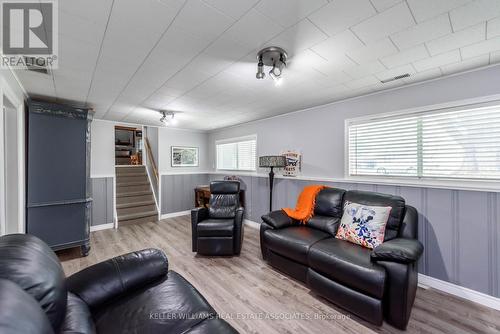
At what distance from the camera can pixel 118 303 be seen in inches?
52.2

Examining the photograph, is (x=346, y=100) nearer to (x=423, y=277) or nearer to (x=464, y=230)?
(x=464, y=230)

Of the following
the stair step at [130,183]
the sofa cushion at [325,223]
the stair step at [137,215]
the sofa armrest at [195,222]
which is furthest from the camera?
the stair step at [130,183]

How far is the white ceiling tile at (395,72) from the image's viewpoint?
83.7 inches

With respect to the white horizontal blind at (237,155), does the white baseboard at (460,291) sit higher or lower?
lower

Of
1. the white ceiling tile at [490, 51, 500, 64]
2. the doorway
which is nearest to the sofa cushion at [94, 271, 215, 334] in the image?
the white ceiling tile at [490, 51, 500, 64]

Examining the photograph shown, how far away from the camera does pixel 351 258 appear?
75.7 inches

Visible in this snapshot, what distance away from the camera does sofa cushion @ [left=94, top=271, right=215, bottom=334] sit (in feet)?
3.69

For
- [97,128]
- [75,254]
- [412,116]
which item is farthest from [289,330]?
[97,128]

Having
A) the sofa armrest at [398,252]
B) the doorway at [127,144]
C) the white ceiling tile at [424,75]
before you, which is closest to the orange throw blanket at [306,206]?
the sofa armrest at [398,252]

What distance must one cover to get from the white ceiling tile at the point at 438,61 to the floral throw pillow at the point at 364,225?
1.48 metres

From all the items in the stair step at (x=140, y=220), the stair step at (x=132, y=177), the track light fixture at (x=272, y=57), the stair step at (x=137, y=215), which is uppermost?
the track light fixture at (x=272, y=57)

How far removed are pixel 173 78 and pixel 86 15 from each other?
1.02 meters

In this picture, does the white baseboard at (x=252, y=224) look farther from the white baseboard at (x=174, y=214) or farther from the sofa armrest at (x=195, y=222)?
the white baseboard at (x=174, y=214)

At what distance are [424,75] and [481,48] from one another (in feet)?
1.72
